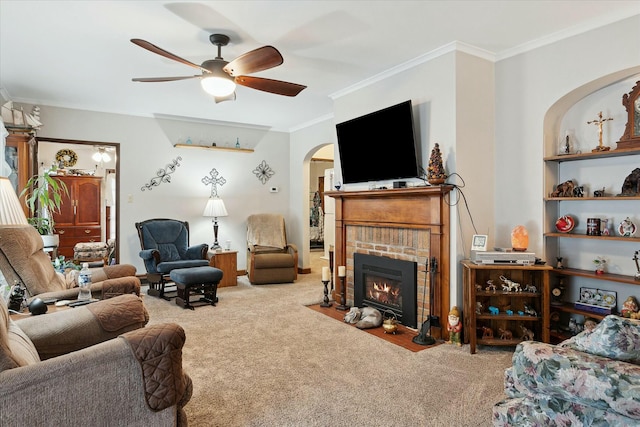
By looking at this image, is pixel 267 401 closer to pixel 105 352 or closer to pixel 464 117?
pixel 105 352

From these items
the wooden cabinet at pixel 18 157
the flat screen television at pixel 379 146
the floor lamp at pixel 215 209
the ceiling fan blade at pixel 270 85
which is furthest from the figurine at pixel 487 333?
the wooden cabinet at pixel 18 157

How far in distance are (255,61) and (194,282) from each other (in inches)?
106

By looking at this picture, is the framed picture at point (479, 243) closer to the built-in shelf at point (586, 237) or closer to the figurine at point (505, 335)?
the built-in shelf at point (586, 237)

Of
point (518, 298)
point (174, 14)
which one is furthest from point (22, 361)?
point (518, 298)

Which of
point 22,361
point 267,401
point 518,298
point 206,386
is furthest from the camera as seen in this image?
point 518,298

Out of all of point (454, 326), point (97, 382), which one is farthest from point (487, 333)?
point (97, 382)

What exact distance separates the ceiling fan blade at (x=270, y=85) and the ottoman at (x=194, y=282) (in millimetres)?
2265

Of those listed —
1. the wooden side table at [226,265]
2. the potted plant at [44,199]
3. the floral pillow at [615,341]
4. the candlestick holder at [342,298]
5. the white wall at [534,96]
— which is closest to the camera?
the floral pillow at [615,341]

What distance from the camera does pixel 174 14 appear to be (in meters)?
2.74

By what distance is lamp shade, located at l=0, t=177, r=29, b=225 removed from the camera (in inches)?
102

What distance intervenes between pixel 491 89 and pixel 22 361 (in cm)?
382

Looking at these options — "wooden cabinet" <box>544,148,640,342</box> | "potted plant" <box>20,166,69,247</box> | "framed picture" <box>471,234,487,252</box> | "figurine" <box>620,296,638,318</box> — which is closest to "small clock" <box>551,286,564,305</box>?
"wooden cabinet" <box>544,148,640,342</box>

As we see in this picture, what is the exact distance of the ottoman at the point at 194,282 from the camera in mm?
4402

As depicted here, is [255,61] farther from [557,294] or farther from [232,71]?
[557,294]
